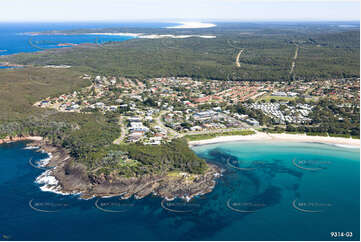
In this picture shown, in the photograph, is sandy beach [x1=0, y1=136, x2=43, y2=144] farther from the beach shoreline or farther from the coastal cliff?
the coastal cliff

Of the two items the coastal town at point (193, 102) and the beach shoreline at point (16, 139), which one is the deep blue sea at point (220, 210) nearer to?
the beach shoreline at point (16, 139)

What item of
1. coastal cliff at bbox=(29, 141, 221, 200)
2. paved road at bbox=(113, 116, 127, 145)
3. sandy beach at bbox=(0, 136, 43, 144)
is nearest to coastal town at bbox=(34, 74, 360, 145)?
paved road at bbox=(113, 116, 127, 145)

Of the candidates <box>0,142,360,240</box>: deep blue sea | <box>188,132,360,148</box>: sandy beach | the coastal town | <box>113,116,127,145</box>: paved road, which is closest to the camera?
<box>0,142,360,240</box>: deep blue sea

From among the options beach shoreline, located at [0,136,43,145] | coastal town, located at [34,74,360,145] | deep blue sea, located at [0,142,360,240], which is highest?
coastal town, located at [34,74,360,145]

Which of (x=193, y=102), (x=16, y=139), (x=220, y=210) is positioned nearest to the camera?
(x=220, y=210)

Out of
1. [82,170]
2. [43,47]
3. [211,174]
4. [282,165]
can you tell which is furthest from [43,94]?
[43,47]

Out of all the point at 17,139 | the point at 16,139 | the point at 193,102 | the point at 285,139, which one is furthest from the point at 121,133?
the point at 285,139

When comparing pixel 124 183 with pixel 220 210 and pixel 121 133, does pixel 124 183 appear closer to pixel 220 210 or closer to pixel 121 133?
pixel 220 210

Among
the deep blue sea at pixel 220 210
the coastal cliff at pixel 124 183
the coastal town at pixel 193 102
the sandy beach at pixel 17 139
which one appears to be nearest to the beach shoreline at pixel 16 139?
the sandy beach at pixel 17 139
